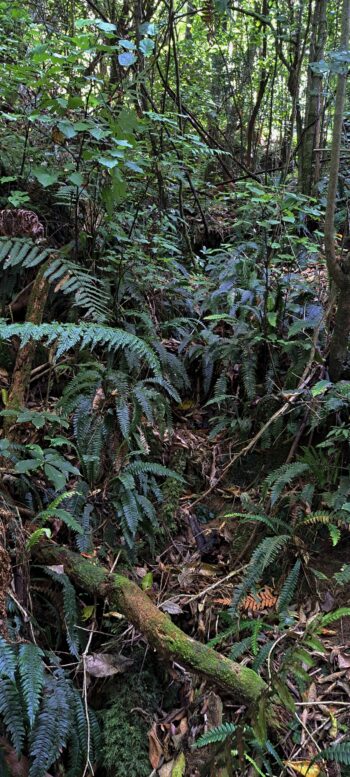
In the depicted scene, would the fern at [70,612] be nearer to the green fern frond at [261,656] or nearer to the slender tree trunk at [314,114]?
the green fern frond at [261,656]

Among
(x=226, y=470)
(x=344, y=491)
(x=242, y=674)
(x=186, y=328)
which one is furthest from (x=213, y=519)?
(x=186, y=328)

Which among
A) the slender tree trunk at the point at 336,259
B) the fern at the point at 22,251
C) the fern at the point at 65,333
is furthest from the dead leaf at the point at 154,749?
the fern at the point at 22,251

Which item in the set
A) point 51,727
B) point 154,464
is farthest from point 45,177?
point 51,727

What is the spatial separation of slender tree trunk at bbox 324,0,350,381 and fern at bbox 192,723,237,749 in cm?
233

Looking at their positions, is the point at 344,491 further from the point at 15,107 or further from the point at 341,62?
the point at 15,107

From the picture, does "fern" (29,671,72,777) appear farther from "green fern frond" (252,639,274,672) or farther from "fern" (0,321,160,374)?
"fern" (0,321,160,374)

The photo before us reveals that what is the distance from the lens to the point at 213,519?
11.7ft

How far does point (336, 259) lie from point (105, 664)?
111 inches

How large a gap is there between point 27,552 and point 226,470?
64.3 inches

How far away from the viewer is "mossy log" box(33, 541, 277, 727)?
230cm

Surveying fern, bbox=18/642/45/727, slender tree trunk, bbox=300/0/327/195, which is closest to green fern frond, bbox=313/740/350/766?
fern, bbox=18/642/45/727

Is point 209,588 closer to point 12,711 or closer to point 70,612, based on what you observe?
point 70,612

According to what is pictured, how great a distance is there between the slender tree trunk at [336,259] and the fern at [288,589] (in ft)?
4.81

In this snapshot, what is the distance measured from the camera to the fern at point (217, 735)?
2.17m
